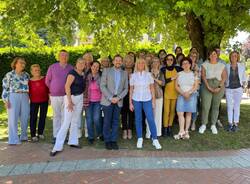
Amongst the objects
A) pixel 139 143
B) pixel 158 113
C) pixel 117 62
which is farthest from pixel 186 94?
pixel 117 62

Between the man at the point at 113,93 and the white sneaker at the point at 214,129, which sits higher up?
the man at the point at 113,93

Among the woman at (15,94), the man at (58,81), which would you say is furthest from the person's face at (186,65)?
the woman at (15,94)

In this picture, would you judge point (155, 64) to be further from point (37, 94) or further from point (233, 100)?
point (37, 94)

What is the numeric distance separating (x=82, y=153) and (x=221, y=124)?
3.91 m

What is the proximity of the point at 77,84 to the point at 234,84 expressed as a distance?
3943 millimetres

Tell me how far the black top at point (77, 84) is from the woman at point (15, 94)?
4.20ft

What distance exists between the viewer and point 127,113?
8.11m

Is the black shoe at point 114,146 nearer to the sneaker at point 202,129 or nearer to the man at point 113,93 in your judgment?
the man at point 113,93

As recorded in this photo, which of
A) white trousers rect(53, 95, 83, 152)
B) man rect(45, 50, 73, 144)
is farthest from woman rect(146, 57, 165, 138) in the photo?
man rect(45, 50, 73, 144)

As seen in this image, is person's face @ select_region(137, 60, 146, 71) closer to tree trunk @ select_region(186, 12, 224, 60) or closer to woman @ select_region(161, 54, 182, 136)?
woman @ select_region(161, 54, 182, 136)

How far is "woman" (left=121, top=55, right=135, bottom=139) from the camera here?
7.96 meters

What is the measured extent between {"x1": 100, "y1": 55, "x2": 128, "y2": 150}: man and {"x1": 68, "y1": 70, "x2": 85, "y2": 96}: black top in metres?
0.44

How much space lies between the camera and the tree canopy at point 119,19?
23.4 feet

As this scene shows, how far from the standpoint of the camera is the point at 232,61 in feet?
28.5
